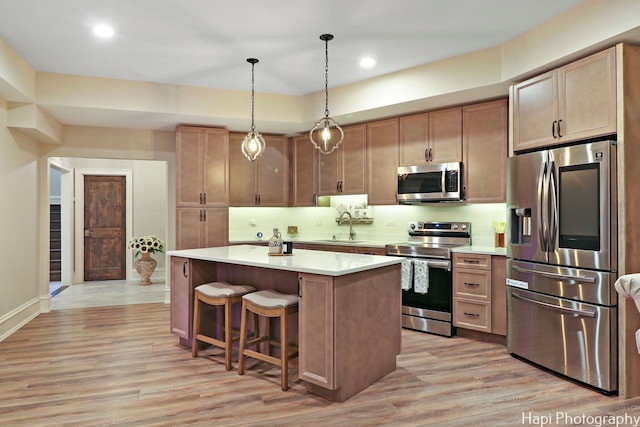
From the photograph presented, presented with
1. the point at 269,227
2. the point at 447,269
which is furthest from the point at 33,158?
the point at 447,269

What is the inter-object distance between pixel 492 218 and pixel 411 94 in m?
1.58

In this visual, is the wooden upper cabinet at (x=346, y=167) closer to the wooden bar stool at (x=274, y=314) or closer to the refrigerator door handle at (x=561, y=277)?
the refrigerator door handle at (x=561, y=277)

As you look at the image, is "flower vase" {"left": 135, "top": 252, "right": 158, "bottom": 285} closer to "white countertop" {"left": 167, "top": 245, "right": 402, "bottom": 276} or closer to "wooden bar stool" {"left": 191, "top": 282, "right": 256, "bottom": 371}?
"white countertop" {"left": 167, "top": 245, "right": 402, "bottom": 276}

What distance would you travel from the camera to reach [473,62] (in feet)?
12.4

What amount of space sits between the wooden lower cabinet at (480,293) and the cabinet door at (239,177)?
2858 mm

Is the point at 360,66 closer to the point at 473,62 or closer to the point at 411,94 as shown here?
the point at 411,94

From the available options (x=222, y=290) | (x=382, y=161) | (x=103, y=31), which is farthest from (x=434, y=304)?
(x=103, y=31)

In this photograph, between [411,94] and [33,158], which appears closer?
[411,94]

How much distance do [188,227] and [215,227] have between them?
334 mm

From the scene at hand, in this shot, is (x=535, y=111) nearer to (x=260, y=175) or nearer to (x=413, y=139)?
(x=413, y=139)

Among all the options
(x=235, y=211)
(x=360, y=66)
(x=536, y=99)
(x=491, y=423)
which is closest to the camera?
(x=491, y=423)

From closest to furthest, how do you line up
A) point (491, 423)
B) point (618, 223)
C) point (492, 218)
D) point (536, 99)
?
point (491, 423) → point (618, 223) → point (536, 99) → point (492, 218)

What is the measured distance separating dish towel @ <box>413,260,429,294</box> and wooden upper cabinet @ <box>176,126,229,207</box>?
→ 2.58 m

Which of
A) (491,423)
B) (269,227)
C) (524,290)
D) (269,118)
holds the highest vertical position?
(269,118)
